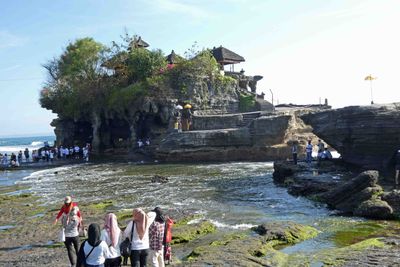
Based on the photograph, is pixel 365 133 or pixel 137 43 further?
pixel 137 43

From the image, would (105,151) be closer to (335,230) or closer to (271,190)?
(271,190)

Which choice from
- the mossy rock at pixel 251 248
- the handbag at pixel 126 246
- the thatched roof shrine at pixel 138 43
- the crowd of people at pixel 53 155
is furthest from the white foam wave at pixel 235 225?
the thatched roof shrine at pixel 138 43

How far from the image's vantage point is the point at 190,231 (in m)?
13.1

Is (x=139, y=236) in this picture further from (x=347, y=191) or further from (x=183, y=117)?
(x=183, y=117)

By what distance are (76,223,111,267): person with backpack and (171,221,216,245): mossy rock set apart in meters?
5.51

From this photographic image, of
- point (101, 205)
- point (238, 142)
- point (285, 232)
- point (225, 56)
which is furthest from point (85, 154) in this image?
point (285, 232)

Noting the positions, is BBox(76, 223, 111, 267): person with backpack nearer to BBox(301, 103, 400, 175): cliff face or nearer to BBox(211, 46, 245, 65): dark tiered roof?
BBox(301, 103, 400, 175): cliff face

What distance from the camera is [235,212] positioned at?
16.5m

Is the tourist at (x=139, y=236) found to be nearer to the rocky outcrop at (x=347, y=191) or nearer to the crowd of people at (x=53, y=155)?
the rocky outcrop at (x=347, y=191)

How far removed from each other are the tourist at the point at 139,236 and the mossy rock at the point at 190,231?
435 centimetres

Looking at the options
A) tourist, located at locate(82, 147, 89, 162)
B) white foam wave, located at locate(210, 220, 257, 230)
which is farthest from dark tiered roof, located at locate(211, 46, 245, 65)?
white foam wave, located at locate(210, 220, 257, 230)

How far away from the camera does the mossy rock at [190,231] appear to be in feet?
41.0

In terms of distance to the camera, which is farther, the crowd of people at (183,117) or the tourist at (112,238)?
the crowd of people at (183,117)

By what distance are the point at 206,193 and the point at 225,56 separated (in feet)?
108
